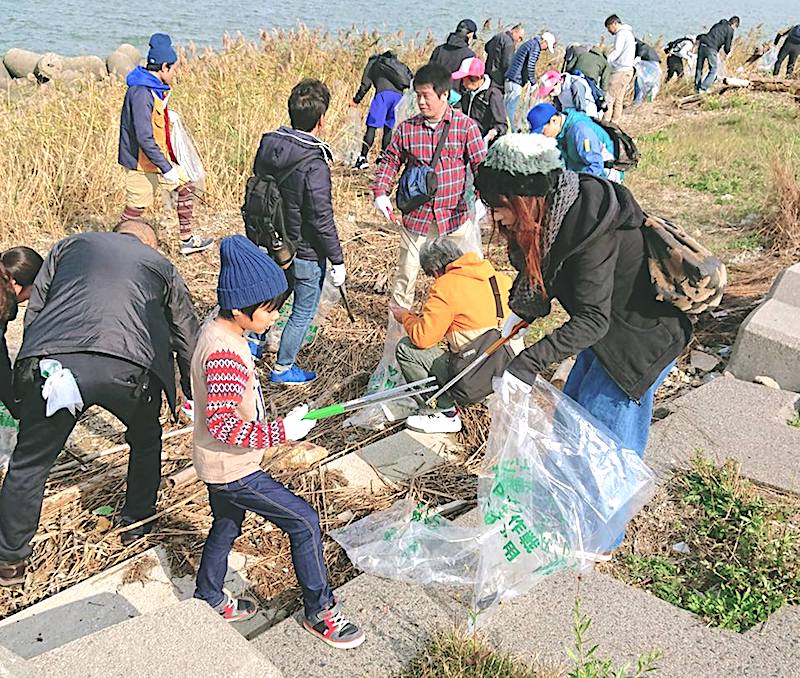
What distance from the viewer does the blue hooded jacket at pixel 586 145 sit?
5496 millimetres

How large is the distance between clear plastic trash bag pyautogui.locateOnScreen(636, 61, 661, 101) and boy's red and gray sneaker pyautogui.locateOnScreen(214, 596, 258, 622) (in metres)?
12.5

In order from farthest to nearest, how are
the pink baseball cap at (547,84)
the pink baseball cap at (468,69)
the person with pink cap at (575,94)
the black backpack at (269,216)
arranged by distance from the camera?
the pink baseball cap at (547,84)
the person with pink cap at (575,94)
the pink baseball cap at (468,69)
the black backpack at (269,216)

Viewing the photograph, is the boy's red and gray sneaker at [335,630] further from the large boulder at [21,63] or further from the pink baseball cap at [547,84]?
the large boulder at [21,63]

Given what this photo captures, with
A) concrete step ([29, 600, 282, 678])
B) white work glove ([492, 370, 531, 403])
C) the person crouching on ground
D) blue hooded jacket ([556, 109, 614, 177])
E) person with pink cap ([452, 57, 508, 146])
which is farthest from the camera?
person with pink cap ([452, 57, 508, 146])

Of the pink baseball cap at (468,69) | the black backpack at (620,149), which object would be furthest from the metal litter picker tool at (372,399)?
the pink baseball cap at (468,69)

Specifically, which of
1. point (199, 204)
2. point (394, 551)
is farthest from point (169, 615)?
point (199, 204)

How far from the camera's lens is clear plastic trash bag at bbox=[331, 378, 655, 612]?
109 inches

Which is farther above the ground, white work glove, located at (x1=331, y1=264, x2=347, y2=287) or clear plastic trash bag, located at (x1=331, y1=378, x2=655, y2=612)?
white work glove, located at (x1=331, y1=264, x2=347, y2=287)

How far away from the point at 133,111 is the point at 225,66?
4.49 m

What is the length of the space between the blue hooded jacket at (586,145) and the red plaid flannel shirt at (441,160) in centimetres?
96

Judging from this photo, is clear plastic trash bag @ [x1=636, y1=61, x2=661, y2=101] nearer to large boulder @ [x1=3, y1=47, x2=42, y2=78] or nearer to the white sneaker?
the white sneaker

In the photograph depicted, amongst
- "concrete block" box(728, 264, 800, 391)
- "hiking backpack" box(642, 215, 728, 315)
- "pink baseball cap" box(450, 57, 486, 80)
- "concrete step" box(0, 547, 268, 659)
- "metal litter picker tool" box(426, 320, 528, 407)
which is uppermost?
"pink baseball cap" box(450, 57, 486, 80)

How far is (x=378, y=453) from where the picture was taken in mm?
3941

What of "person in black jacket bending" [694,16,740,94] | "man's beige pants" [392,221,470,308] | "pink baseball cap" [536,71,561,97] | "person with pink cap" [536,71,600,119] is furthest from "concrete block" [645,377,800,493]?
"person in black jacket bending" [694,16,740,94]
